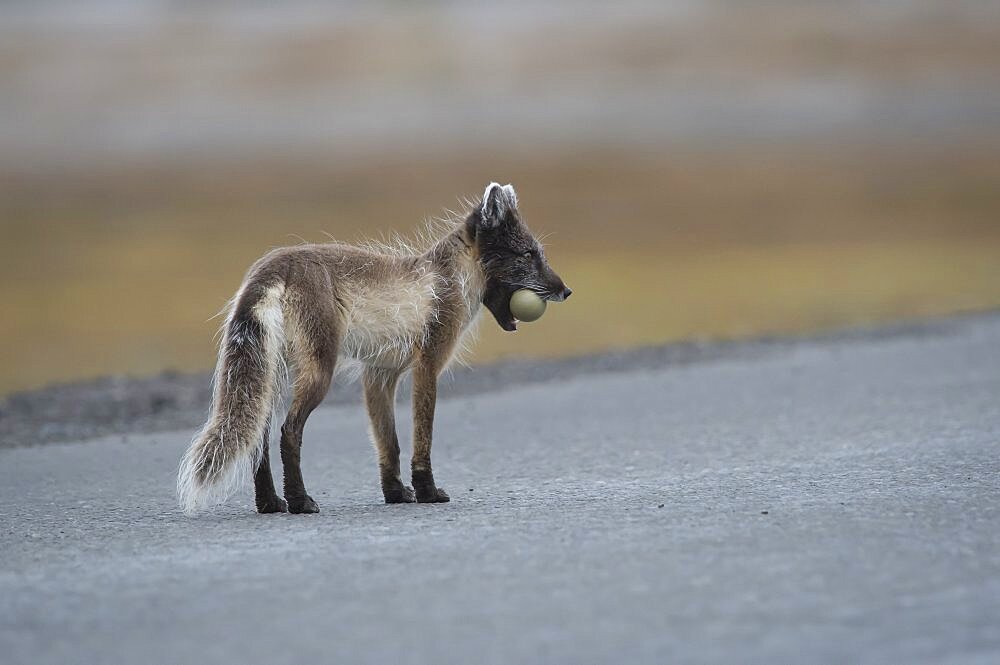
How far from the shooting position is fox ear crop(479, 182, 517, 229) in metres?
9.71

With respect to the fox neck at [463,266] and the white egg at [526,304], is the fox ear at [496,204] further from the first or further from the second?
the white egg at [526,304]

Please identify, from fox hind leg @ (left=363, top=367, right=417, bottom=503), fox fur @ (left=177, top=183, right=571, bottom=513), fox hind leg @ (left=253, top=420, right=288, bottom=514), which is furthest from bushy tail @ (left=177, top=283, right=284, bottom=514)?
fox hind leg @ (left=363, top=367, right=417, bottom=503)

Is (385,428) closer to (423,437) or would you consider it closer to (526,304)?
(423,437)

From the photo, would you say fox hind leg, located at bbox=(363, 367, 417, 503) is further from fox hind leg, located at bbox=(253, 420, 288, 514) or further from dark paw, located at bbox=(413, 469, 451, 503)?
fox hind leg, located at bbox=(253, 420, 288, 514)

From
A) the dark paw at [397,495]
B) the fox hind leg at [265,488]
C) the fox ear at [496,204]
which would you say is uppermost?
the fox ear at [496,204]

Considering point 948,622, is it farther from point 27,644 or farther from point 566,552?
point 27,644

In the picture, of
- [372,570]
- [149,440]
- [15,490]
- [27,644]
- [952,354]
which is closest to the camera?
[27,644]

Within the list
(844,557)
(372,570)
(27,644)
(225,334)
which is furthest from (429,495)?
(27,644)

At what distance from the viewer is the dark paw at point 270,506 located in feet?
30.0

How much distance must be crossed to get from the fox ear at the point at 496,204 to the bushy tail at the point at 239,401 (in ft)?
5.27

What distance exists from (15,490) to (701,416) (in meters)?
6.62

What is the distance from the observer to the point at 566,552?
24.5 feet

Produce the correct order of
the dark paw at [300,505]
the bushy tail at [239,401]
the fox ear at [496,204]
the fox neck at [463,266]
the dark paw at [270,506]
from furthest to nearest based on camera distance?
the fox neck at [463,266], the fox ear at [496,204], the dark paw at [270,506], the dark paw at [300,505], the bushy tail at [239,401]

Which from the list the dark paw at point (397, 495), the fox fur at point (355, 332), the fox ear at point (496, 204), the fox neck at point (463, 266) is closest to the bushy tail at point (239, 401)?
the fox fur at point (355, 332)
